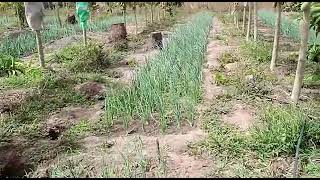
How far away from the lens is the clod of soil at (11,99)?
225 inches

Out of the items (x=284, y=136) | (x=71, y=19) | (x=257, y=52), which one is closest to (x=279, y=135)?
(x=284, y=136)

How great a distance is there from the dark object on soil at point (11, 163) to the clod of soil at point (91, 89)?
1.92m

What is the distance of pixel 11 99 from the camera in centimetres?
625

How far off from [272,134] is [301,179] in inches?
29.1

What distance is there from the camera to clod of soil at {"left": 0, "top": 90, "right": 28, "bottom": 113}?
571 cm

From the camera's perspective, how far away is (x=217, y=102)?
552cm

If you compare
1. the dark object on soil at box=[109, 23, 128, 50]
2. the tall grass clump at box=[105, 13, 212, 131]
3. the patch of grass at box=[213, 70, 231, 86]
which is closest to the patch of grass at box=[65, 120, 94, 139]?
the tall grass clump at box=[105, 13, 212, 131]

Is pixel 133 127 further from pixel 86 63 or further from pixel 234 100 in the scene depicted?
pixel 86 63

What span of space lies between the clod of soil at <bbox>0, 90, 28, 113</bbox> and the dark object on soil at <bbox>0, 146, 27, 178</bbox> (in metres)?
1.34

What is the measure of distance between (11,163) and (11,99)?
2269 millimetres

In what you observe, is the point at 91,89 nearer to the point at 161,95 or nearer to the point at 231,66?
the point at 161,95

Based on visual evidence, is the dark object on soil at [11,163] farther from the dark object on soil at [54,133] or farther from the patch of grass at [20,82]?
the patch of grass at [20,82]

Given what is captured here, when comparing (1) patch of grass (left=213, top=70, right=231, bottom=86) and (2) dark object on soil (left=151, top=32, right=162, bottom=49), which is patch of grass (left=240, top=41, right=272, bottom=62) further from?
(2) dark object on soil (left=151, top=32, right=162, bottom=49)

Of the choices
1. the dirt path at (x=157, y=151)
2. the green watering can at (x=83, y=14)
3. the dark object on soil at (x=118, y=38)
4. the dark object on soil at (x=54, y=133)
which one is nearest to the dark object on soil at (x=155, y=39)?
the dark object on soil at (x=118, y=38)
